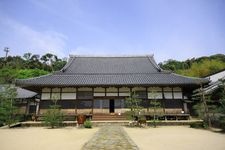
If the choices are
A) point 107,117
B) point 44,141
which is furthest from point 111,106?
point 44,141

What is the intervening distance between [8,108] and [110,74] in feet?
37.7

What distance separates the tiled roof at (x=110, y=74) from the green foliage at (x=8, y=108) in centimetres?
219

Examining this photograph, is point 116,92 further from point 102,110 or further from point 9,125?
point 9,125

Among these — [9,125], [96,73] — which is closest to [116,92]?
[96,73]

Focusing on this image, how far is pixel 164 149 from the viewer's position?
25.2 feet

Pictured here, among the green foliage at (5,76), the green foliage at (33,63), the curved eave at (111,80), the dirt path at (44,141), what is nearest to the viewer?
the dirt path at (44,141)

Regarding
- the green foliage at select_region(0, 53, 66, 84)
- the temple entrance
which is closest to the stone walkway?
the temple entrance

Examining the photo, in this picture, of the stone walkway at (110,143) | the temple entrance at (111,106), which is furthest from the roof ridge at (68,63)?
the stone walkway at (110,143)

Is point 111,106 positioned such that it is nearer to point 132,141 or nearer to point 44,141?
point 44,141

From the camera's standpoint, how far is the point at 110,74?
76.0 feet

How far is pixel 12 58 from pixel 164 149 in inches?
3300

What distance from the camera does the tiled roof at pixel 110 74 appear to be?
65.0 feet

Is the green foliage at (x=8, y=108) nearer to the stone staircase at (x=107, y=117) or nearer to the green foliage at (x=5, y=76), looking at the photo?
the green foliage at (x=5, y=76)

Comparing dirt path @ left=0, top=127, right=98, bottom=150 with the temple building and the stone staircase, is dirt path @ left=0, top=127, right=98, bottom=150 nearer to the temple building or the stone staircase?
the stone staircase
